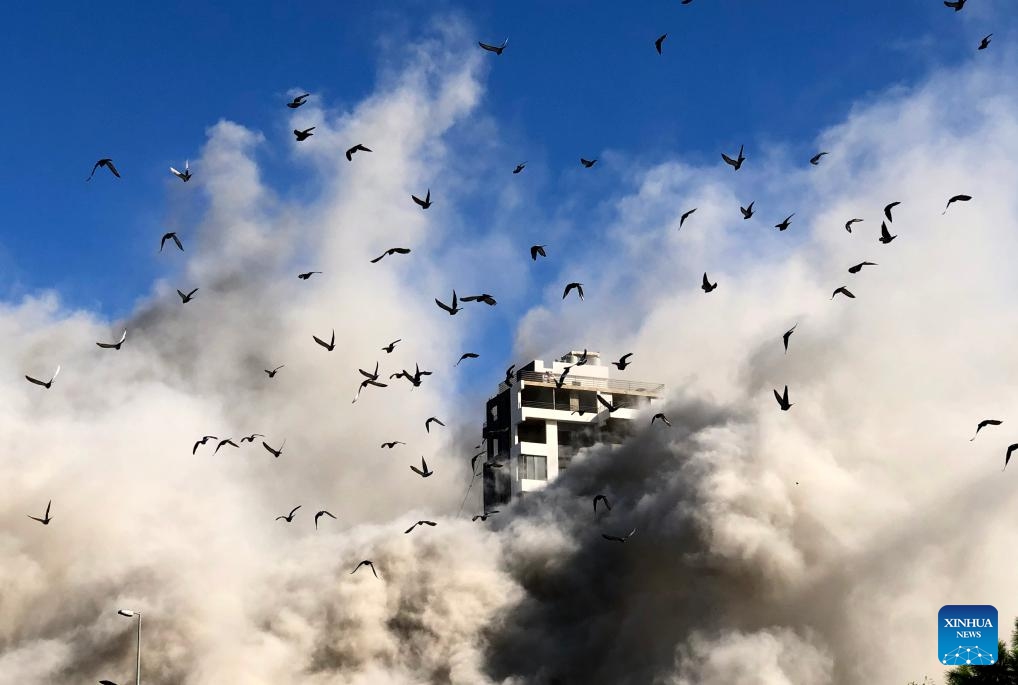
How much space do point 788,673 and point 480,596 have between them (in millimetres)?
29512

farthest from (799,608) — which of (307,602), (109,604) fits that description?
(109,604)

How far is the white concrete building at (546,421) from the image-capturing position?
355ft

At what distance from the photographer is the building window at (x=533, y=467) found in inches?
4230

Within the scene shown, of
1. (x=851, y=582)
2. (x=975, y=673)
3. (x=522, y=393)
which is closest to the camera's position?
(x=975, y=673)

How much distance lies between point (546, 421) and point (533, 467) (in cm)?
487

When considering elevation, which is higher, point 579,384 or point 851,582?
point 579,384

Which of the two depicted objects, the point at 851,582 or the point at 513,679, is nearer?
the point at 851,582

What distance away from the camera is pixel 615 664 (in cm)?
7606

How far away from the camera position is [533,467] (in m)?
108

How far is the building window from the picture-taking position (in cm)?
10744

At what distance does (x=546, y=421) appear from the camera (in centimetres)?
10919

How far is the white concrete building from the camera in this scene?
108188 mm

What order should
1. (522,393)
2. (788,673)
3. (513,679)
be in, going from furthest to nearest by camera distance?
(522,393) → (513,679) → (788,673)

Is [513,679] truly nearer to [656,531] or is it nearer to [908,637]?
[656,531]
